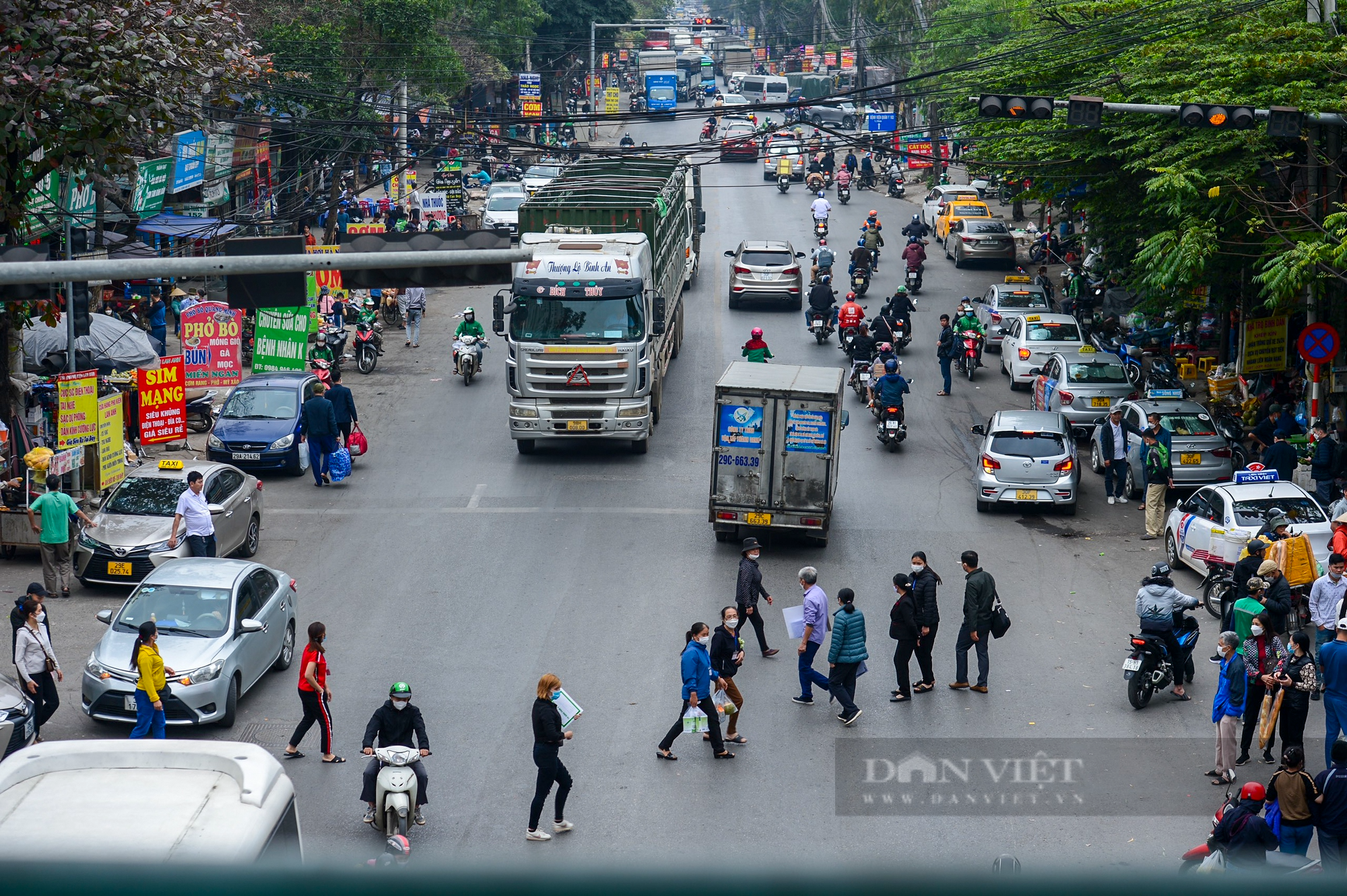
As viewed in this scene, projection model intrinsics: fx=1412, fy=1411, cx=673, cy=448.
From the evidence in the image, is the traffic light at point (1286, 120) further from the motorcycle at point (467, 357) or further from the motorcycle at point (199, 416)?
the motorcycle at point (199, 416)

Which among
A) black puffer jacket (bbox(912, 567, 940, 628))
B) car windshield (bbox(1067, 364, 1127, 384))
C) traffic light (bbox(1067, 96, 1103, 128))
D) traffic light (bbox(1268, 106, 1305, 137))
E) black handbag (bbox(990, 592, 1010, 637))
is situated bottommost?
black handbag (bbox(990, 592, 1010, 637))

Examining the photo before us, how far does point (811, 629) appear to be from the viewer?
14.8 metres

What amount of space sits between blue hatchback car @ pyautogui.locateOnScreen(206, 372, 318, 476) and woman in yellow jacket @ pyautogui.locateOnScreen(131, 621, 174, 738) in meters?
11.5

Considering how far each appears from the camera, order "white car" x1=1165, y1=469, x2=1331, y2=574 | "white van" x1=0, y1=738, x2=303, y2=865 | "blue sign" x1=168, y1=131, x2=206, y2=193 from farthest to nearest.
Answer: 1. "blue sign" x1=168, y1=131, x2=206, y2=193
2. "white car" x1=1165, y1=469, x2=1331, y2=574
3. "white van" x1=0, y1=738, x2=303, y2=865

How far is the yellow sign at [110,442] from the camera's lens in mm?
20984

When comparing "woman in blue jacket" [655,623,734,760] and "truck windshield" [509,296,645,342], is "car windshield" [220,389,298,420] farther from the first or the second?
"woman in blue jacket" [655,623,734,760]

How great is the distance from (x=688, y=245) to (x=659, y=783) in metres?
29.4

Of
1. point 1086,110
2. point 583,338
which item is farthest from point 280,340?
point 1086,110

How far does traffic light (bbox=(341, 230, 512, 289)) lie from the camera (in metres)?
9.53

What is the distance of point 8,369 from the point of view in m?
21.3

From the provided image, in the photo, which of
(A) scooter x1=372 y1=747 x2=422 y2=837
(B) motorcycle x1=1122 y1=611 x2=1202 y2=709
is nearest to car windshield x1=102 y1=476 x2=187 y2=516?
(A) scooter x1=372 y1=747 x2=422 y2=837

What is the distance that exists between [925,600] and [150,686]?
25.7ft

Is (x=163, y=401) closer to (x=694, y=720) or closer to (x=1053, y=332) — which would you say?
(x=694, y=720)

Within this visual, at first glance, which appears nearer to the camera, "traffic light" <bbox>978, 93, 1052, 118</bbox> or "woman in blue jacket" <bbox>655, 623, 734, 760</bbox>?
"woman in blue jacket" <bbox>655, 623, 734, 760</bbox>
